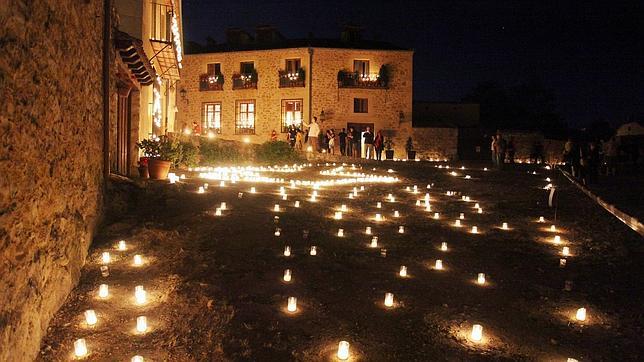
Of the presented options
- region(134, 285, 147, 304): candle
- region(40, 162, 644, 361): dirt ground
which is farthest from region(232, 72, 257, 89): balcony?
region(134, 285, 147, 304): candle

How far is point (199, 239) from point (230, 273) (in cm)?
121

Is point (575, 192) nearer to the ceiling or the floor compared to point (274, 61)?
nearer to the floor

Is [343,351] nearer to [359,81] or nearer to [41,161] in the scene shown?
[41,161]

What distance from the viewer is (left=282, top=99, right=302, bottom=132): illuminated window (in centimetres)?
3066

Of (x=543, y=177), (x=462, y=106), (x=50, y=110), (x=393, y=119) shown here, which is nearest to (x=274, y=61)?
(x=393, y=119)

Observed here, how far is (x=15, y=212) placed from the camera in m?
3.38

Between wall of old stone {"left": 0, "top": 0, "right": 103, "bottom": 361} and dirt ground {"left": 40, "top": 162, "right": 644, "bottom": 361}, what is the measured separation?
1.49ft

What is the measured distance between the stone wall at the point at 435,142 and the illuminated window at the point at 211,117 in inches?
506

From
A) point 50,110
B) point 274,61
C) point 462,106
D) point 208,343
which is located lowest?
point 208,343

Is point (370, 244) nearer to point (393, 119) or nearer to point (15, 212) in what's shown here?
point (15, 212)

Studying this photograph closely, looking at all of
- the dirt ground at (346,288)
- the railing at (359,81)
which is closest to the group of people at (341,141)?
the railing at (359,81)

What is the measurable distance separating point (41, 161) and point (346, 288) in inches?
126

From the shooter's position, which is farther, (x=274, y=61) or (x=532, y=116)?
(x=532, y=116)

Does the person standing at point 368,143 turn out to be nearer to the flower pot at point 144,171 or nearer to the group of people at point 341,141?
the group of people at point 341,141
